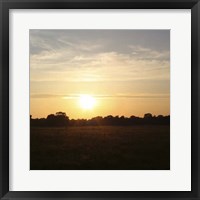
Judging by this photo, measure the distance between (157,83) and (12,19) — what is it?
185cm

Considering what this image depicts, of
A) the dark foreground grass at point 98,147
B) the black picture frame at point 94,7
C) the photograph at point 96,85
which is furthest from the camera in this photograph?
the dark foreground grass at point 98,147

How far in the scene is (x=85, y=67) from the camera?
294cm

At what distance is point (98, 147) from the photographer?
3.64 metres

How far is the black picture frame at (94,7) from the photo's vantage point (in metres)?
1.47

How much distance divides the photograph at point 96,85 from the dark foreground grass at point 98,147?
0.05ft

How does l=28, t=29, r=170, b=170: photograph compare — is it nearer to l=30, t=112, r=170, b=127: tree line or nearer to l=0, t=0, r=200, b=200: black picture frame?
l=30, t=112, r=170, b=127: tree line

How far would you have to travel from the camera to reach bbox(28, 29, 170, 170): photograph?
9.27ft

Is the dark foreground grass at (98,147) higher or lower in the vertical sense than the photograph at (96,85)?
lower

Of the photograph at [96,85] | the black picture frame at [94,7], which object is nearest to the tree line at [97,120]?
the photograph at [96,85]

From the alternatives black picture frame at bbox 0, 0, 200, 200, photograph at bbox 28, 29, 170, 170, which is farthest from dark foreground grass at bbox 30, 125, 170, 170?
black picture frame at bbox 0, 0, 200, 200

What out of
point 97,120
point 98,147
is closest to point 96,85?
point 97,120

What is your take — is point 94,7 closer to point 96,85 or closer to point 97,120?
point 96,85

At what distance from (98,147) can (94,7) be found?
2.41 meters

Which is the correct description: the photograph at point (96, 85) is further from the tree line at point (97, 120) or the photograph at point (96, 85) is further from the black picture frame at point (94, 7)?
the black picture frame at point (94, 7)
